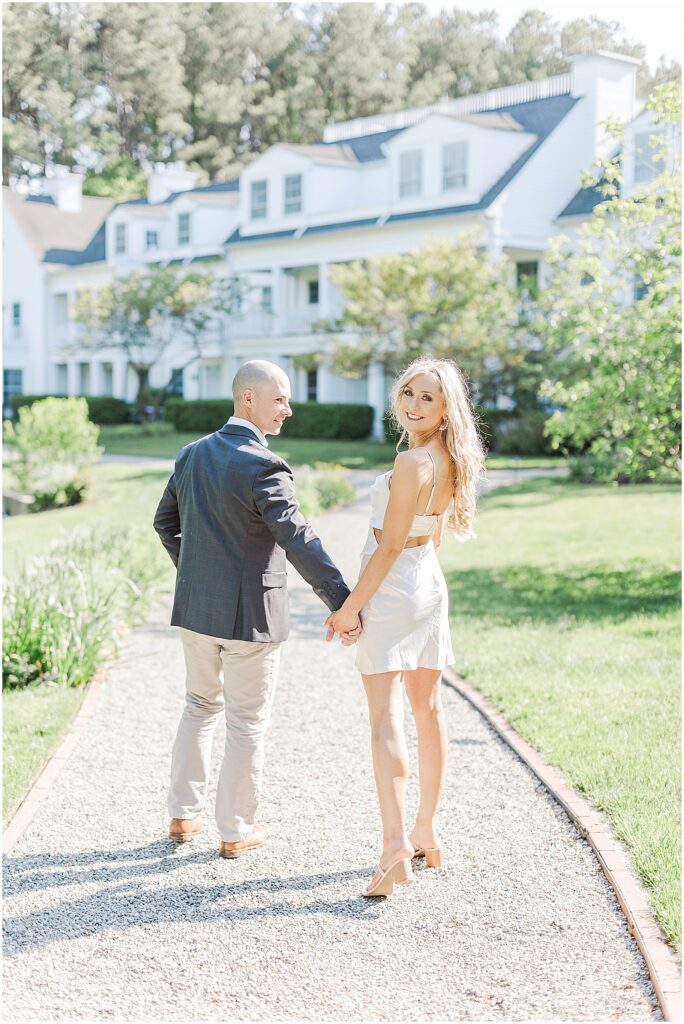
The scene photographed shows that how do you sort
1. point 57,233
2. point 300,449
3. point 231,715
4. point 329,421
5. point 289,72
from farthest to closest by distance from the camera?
1. point 289,72
2. point 57,233
3. point 329,421
4. point 300,449
5. point 231,715

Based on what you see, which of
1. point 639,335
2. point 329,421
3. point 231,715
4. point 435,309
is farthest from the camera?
point 329,421

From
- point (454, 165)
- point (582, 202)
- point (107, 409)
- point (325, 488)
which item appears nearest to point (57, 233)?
point (107, 409)

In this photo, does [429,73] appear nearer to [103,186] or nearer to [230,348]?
[103,186]

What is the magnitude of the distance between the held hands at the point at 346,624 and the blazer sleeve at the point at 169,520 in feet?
2.74

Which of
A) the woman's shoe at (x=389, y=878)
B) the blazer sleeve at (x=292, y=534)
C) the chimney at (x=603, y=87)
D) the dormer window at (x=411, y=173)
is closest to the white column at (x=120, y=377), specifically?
the dormer window at (x=411, y=173)

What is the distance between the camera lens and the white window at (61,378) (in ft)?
144

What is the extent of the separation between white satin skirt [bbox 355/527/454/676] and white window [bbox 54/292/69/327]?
4134cm

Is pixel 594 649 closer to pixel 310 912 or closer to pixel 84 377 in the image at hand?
pixel 310 912

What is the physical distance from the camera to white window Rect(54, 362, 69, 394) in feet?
144

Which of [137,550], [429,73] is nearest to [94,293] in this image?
[429,73]

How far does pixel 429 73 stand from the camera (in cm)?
4853

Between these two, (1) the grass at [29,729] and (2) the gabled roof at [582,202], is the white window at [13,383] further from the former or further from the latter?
(1) the grass at [29,729]

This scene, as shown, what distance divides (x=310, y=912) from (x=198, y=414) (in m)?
30.0

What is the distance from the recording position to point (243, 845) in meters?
4.51
